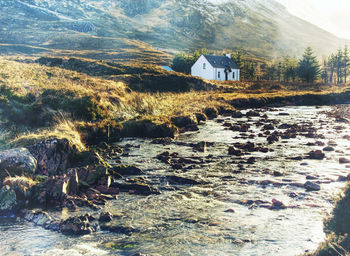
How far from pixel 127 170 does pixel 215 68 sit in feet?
294

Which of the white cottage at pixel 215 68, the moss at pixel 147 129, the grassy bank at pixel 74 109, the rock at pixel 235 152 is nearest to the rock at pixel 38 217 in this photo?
the grassy bank at pixel 74 109

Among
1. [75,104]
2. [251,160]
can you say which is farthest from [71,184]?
[75,104]

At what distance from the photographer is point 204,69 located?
106 metres

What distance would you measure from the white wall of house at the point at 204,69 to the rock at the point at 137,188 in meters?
91.1

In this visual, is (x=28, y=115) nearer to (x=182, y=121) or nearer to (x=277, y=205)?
(x=182, y=121)

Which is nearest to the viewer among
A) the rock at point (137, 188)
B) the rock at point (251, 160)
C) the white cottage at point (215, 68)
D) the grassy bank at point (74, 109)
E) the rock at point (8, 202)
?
the rock at point (8, 202)

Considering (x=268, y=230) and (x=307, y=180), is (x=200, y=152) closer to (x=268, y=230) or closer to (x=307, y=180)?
(x=307, y=180)

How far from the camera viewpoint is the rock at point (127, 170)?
59.6 ft

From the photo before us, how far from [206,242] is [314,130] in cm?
2630

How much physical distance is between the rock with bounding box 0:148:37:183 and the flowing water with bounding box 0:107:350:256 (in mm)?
3273

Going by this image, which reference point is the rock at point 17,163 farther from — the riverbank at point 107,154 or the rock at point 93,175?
the rock at point 93,175

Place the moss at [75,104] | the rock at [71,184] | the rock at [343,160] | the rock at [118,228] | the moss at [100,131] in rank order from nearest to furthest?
the rock at [118,228], the rock at [71,184], the rock at [343,160], the moss at [100,131], the moss at [75,104]

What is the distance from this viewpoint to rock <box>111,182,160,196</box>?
602 inches

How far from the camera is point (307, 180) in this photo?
16.9 metres
